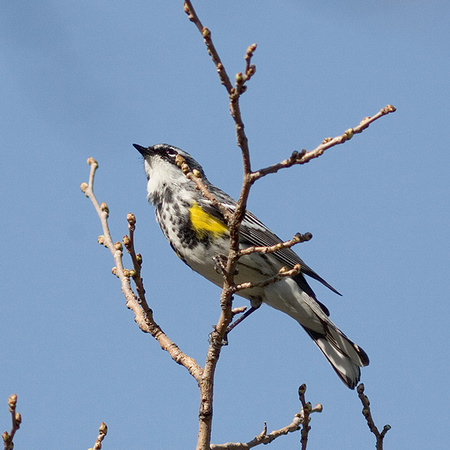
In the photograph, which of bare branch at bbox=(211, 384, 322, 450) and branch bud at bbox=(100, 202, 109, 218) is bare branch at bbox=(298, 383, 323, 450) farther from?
branch bud at bbox=(100, 202, 109, 218)

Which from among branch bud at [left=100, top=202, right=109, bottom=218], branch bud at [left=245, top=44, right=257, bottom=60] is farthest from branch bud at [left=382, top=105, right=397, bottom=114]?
branch bud at [left=100, top=202, right=109, bottom=218]

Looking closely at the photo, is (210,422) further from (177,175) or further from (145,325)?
(177,175)

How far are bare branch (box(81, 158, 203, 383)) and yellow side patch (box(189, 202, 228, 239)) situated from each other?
1.83m

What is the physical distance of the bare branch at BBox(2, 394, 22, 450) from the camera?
2727 mm

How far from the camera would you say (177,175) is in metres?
7.00

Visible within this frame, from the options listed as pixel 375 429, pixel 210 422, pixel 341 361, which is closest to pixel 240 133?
pixel 210 422

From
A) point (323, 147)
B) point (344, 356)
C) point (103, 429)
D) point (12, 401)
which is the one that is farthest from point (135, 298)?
point (344, 356)

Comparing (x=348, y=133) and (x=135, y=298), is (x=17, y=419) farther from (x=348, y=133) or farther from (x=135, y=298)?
(x=348, y=133)

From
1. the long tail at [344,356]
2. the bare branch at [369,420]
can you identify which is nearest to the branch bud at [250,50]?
the bare branch at [369,420]

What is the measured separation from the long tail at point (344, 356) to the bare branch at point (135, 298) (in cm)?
278

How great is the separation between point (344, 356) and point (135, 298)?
117 inches

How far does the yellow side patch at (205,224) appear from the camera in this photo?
6.21 metres

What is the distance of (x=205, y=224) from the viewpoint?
6273 mm

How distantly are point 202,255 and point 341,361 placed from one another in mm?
1773
